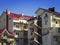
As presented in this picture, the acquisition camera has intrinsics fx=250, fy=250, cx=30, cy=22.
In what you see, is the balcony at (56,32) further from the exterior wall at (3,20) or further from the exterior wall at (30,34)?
the exterior wall at (3,20)

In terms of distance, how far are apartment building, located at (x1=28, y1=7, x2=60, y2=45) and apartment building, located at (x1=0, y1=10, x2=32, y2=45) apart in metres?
8.86

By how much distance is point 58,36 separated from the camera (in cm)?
6278

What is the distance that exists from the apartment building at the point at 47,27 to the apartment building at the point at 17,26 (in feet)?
29.1

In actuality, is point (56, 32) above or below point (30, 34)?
above

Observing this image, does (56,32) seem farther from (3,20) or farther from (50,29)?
(3,20)

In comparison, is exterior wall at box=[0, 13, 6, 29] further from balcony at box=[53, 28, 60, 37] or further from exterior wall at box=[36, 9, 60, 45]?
balcony at box=[53, 28, 60, 37]

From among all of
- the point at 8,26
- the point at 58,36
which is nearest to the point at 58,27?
the point at 58,36

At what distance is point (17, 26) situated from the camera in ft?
254

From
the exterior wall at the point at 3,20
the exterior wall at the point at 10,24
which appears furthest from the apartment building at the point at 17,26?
the exterior wall at the point at 3,20

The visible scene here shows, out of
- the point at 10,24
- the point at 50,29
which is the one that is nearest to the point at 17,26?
the point at 10,24

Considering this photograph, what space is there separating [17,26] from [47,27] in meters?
14.6

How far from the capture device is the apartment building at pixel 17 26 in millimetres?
76688

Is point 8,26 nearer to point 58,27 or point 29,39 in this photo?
point 29,39

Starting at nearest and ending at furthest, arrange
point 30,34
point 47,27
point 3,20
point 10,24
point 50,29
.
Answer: point 50,29
point 47,27
point 30,34
point 10,24
point 3,20
